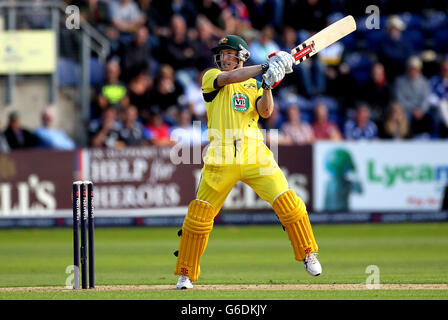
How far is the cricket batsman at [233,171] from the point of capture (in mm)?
7492

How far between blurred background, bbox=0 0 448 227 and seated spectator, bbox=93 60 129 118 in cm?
3

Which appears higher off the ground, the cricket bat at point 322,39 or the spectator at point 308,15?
the spectator at point 308,15

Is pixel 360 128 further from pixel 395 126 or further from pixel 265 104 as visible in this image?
pixel 265 104

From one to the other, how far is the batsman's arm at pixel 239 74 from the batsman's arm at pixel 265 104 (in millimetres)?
199

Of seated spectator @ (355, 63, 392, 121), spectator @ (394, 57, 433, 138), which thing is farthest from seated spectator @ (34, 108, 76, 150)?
spectator @ (394, 57, 433, 138)

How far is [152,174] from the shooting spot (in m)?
15.4

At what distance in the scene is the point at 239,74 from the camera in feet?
23.9

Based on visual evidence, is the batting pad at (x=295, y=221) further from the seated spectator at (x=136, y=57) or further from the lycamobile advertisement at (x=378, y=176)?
the seated spectator at (x=136, y=57)

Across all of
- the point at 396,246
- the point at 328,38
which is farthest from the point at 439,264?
the point at 328,38

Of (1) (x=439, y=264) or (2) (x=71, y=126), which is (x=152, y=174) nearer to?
(2) (x=71, y=126)

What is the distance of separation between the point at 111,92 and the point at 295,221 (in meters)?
9.51

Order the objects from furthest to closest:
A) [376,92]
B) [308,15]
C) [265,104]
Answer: [308,15]
[376,92]
[265,104]

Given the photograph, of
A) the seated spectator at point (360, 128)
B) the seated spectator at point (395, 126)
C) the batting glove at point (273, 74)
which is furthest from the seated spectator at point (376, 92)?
the batting glove at point (273, 74)
